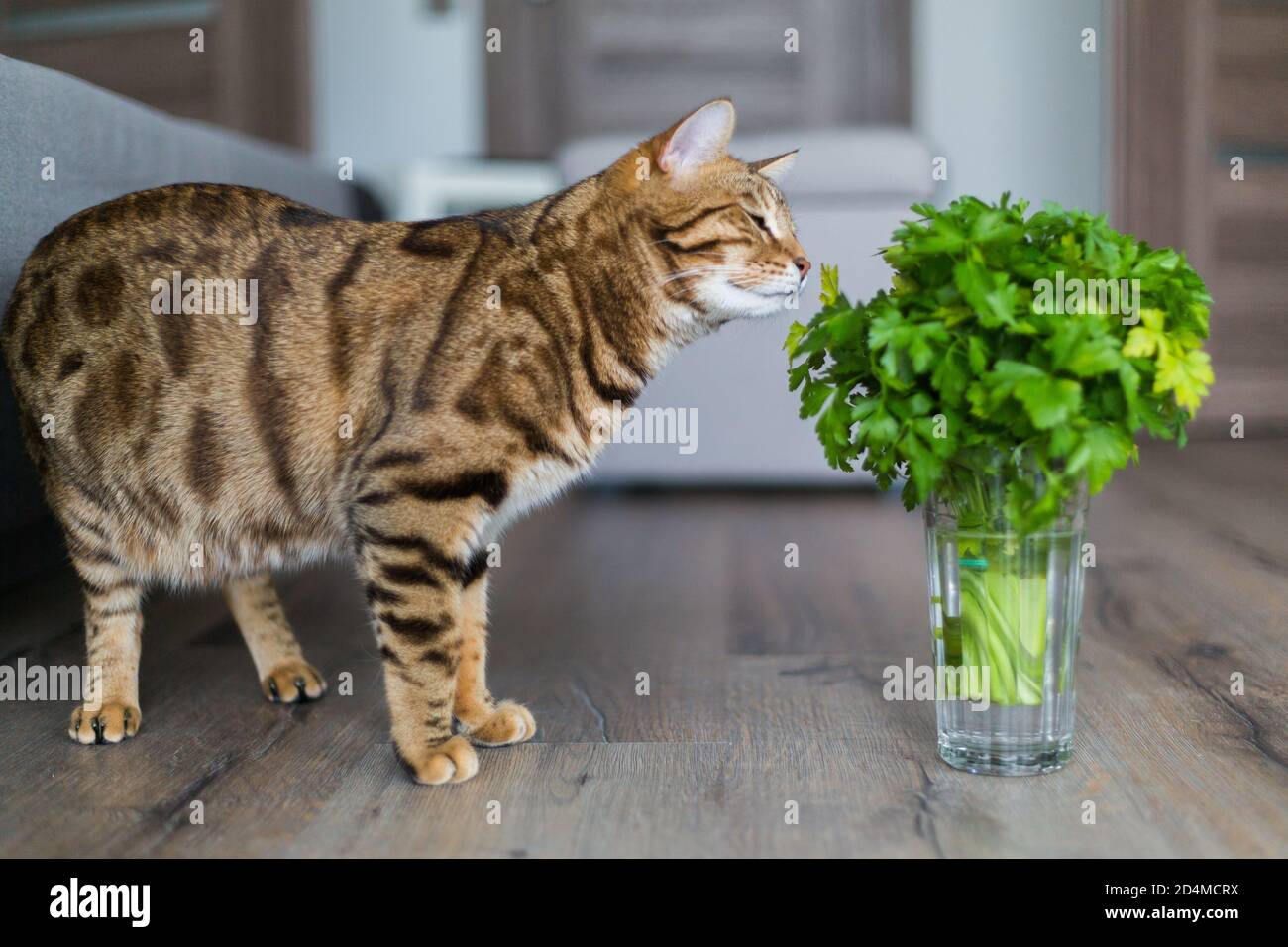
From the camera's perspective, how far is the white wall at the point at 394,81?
4.92 m

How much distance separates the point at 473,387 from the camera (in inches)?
51.8

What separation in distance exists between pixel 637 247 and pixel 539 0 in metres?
3.83

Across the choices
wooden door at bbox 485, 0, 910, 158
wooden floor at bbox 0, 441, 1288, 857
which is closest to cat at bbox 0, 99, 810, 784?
wooden floor at bbox 0, 441, 1288, 857

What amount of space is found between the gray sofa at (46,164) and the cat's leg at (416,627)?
2.38 feet

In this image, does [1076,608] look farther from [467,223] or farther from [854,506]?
[854,506]

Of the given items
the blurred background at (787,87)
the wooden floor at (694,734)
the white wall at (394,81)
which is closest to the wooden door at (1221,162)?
the blurred background at (787,87)

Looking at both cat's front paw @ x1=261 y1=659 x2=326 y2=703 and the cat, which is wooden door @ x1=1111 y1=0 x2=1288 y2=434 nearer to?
the cat

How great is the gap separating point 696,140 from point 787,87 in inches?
145

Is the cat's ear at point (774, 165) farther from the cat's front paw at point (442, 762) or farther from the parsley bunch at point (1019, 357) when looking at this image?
the cat's front paw at point (442, 762)

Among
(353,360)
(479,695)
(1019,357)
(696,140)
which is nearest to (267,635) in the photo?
(479,695)

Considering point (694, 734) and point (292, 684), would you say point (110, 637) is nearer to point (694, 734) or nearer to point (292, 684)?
point (292, 684)

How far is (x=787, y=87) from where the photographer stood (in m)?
4.88
